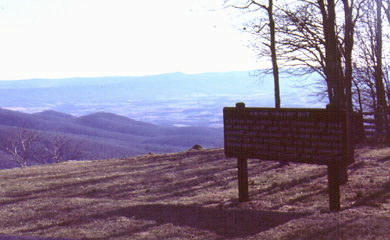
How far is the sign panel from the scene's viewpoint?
7812mm

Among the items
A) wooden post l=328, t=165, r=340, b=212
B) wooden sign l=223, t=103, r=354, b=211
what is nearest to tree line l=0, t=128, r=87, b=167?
wooden sign l=223, t=103, r=354, b=211

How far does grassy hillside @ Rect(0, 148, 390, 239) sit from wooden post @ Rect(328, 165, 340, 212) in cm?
19

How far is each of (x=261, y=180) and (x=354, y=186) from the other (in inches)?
116

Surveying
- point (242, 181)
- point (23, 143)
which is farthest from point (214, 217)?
point (23, 143)

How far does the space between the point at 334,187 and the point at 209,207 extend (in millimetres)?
2640

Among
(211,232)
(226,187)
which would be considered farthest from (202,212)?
(226,187)

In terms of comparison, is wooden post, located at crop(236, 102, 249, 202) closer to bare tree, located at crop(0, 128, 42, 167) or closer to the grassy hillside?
the grassy hillside

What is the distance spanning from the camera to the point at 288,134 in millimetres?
8602

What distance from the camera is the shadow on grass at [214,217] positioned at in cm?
747

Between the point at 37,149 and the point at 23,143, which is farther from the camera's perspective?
the point at 37,149

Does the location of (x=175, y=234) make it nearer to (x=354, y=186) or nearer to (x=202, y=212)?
(x=202, y=212)

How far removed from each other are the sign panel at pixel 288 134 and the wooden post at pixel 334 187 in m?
0.21

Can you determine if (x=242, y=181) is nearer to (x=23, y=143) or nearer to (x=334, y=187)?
(x=334, y=187)

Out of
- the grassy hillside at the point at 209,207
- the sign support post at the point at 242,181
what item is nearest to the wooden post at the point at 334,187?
the grassy hillside at the point at 209,207
